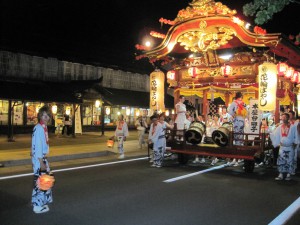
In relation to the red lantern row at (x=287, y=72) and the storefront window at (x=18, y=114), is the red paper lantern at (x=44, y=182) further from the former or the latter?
the storefront window at (x=18, y=114)

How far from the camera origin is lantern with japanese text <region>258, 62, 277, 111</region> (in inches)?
442

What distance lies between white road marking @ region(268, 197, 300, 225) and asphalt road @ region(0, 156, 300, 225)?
87 mm

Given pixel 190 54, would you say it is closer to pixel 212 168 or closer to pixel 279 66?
pixel 279 66

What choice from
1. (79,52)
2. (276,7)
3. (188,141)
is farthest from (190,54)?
(79,52)

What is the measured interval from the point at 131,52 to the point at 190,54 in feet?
65.1

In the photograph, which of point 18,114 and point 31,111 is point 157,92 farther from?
point 31,111

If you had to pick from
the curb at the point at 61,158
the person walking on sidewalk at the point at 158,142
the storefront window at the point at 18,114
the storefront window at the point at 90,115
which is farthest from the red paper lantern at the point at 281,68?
the storefront window at the point at 90,115

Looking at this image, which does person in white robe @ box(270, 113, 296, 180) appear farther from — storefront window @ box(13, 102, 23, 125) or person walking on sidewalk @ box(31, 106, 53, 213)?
storefront window @ box(13, 102, 23, 125)

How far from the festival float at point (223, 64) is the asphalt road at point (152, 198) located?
128 centimetres

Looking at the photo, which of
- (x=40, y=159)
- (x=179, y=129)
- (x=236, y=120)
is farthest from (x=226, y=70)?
(x=40, y=159)

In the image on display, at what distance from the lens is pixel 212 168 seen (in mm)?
11359

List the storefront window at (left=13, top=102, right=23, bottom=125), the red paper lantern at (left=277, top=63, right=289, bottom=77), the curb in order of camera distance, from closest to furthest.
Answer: the curb, the red paper lantern at (left=277, top=63, right=289, bottom=77), the storefront window at (left=13, top=102, right=23, bottom=125)

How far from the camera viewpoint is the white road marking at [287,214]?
5714 millimetres

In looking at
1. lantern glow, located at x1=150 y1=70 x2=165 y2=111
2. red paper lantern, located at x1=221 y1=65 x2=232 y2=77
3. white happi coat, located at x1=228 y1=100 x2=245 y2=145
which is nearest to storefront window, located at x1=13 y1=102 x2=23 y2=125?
lantern glow, located at x1=150 y1=70 x2=165 y2=111
